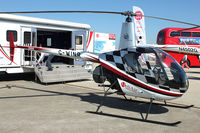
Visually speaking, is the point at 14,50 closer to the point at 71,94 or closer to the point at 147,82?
the point at 71,94

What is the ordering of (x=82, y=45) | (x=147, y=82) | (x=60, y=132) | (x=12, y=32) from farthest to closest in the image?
(x=82, y=45)
(x=12, y=32)
(x=147, y=82)
(x=60, y=132)

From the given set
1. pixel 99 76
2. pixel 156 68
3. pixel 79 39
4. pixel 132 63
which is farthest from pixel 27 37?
pixel 156 68

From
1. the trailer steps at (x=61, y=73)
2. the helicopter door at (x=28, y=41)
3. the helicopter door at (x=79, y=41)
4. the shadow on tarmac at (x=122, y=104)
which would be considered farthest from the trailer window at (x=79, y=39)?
the shadow on tarmac at (x=122, y=104)

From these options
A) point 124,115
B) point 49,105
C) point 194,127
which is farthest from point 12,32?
point 194,127

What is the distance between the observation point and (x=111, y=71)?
20.6 ft

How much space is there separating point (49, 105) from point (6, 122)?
1.68 meters

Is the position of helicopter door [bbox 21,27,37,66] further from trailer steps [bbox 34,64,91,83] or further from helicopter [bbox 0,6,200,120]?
helicopter [bbox 0,6,200,120]

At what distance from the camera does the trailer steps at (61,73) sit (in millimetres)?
10056

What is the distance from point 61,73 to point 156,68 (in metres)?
6.08

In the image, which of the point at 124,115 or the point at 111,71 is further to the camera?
the point at 111,71

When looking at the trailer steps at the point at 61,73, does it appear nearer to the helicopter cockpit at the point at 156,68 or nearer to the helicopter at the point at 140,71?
the helicopter at the point at 140,71

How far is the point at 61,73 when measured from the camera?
1064 centimetres

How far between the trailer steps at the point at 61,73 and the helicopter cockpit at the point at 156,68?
203 inches

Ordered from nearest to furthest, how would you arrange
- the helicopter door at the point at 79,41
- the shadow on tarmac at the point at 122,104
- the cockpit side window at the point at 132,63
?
the cockpit side window at the point at 132,63 < the shadow on tarmac at the point at 122,104 < the helicopter door at the point at 79,41
